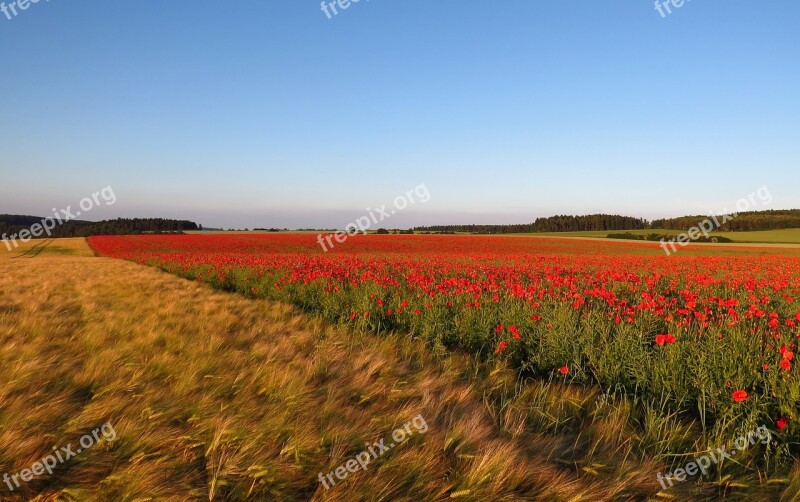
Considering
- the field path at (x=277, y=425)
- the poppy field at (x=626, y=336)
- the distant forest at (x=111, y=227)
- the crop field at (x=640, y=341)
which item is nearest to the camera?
the field path at (x=277, y=425)

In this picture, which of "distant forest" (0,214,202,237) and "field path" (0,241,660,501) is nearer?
"field path" (0,241,660,501)

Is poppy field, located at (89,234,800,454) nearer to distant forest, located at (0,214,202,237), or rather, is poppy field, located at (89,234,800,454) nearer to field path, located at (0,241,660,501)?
field path, located at (0,241,660,501)

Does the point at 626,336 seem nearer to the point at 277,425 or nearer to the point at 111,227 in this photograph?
the point at 277,425

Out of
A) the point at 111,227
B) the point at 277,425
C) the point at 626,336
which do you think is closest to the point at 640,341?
the point at 626,336

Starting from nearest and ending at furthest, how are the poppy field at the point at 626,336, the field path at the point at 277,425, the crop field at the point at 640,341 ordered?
the field path at the point at 277,425
the crop field at the point at 640,341
the poppy field at the point at 626,336

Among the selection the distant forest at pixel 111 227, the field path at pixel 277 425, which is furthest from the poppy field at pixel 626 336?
the distant forest at pixel 111 227

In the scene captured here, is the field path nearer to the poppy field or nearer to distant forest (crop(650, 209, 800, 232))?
the poppy field

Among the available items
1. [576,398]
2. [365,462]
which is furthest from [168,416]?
[576,398]

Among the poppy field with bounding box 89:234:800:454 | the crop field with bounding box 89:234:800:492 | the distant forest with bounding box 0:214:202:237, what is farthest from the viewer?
the distant forest with bounding box 0:214:202:237

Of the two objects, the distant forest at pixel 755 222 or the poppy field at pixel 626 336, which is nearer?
the poppy field at pixel 626 336

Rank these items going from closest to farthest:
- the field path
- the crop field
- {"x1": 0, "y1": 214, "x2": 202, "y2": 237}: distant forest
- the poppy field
Result: 1. the field path
2. the crop field
3. the poppy field
4. {"x1": 0, "y1": 214, "x2": 202, "y2": 237}: distant forest

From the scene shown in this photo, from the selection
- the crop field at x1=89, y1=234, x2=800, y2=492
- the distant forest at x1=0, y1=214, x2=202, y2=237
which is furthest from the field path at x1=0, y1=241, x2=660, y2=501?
A: the distant forest at x1=0, y1=214, x2=202, y2=237

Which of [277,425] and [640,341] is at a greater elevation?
[277,425]

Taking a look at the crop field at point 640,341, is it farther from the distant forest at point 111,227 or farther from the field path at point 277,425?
the distant forest at point 111,227
